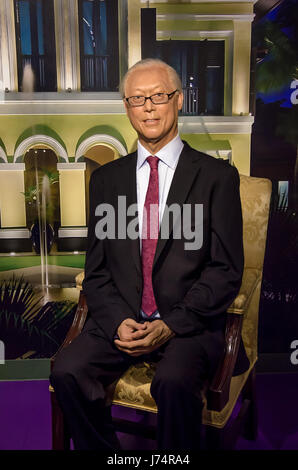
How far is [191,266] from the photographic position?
79.5 inches

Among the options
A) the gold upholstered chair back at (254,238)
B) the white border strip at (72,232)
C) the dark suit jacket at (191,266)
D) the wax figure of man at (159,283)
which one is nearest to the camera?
the wax figure of man at (159,283)

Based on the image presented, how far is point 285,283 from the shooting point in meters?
3.24

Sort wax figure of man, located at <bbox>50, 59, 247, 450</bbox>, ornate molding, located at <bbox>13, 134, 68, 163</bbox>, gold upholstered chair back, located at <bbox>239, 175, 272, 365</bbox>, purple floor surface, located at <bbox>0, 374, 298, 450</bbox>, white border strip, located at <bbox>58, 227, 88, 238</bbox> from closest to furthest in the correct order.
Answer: wax figure of man, located at <bbox>50, 59, 247, 450</bbox> < gold upholstered chair back, located at <bbox>239, 175, 272, 365</bbox> < purple floor surface, located at <bbox>0, 374, 298, 450</bbox> < ornate molding, located at <bbox>13, 134, 68, 163</bbox> < white border strip, located at <bbox>58, 227, 88, 238</bbox>

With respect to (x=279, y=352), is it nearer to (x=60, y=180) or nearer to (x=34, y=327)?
(x=34, y=327)

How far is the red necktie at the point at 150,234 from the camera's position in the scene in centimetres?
209

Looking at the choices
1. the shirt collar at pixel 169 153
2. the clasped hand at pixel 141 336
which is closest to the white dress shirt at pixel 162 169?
the shirt collar at pixel 169 153

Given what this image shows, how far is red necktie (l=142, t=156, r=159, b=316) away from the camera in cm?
209

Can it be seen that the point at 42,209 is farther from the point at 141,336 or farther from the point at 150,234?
the point at 141,336

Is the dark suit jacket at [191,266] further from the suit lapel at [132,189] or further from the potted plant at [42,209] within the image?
the potted plant at [42,209]

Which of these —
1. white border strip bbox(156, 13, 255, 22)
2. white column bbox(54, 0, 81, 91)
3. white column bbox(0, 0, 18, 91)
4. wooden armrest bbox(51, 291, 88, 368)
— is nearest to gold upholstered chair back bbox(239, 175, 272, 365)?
wooden armrest bbox(51, 291, 88, 368)

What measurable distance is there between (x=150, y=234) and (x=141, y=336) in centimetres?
50

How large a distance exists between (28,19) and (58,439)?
2.57 m

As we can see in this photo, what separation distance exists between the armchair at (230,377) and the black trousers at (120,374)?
0.06 meters

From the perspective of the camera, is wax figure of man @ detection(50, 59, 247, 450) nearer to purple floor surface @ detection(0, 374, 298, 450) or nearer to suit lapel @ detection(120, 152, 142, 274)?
suit lapel @ detection(120, 152, 142, 274)
